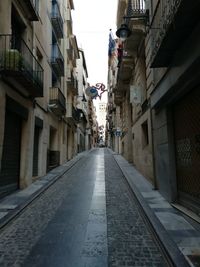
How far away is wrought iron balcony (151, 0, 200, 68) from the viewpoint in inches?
193

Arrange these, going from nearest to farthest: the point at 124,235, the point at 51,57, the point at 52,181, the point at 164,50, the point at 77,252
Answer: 1. the point at 77,252
2. the point at 124,235
3. the point at 164,50
4. the point at 52,181
5. the point at 51,57

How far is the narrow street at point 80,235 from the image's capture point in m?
4.36

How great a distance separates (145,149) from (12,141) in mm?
5829

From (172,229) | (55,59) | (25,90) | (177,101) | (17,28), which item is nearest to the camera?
(172,229)

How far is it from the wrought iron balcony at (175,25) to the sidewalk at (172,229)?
3855 mm

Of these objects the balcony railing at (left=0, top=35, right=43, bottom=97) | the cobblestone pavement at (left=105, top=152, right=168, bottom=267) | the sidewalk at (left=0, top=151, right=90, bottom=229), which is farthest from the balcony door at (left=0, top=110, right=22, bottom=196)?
the cobblestone pavement at (left=105, top=152, right=168, bottom=267)

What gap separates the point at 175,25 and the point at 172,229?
4042 millimetres

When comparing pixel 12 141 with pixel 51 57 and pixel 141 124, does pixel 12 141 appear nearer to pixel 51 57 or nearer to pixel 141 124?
pixel 141 124

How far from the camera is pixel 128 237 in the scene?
536 centimetres

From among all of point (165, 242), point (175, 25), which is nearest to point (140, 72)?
point (175, 25)

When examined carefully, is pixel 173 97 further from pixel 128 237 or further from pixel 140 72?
pixel 140 72

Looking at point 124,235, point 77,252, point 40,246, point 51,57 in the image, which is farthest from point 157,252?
point 51,57

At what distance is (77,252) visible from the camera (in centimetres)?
463

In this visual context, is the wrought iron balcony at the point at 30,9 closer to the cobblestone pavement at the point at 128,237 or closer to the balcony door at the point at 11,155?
the balcony door at the point at 11,155
